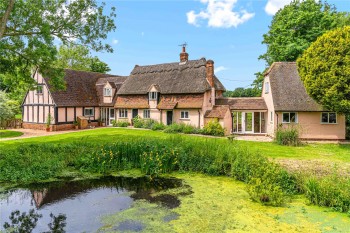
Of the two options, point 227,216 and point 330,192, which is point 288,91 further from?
point 227,216

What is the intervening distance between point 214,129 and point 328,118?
9574 mm

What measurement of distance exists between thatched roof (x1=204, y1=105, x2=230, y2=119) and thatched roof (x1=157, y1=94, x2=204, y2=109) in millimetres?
1153

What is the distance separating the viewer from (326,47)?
60.0 feet

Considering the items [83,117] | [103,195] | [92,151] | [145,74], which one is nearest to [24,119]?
[83,117]

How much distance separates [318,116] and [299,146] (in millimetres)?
5602

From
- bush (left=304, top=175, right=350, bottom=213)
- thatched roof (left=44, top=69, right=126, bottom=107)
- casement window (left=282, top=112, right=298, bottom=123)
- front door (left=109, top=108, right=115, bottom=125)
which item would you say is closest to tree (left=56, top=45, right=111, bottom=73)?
thatched roof (left=44, top=69, right=126, bottom=107)

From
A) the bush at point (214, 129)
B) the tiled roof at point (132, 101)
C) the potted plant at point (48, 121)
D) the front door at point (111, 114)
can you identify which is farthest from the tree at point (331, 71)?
the potted plant at point (48, 121)

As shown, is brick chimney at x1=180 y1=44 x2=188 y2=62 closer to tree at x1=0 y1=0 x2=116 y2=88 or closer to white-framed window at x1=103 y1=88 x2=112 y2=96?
white-framed window at x1=103 y1=88 x2=112 y2=96

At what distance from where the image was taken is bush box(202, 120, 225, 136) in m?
24.6

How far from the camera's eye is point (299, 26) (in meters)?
29.9

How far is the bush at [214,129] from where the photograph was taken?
968 inches

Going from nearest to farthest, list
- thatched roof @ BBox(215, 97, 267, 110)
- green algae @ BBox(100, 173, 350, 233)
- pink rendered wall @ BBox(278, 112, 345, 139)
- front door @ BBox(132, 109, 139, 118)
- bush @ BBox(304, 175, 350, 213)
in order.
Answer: green algae @ BBox(100, 173, 350, 233) < bush @ BBox(304, 175, 350, 213) < pink rendered wall @ BBox(278, 112, 345, 139) < thatched roof @ BBox(215, 97, 267, 110) < front door @ BBox(132, 109, 139, 118)

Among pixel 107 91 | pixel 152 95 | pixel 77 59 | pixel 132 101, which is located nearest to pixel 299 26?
pixel 152 95

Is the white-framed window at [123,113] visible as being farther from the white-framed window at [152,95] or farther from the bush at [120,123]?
the white-framed window at [152,95]
